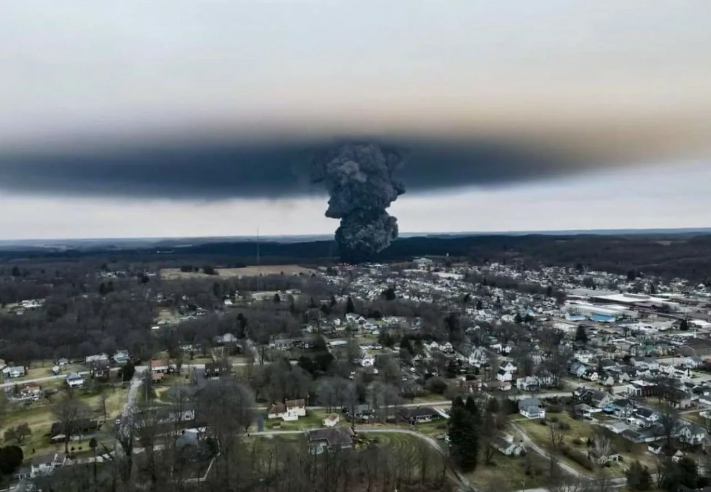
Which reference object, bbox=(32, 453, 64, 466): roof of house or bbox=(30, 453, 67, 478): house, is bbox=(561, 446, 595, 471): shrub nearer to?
bbox=(30, 453, 67, 478): house

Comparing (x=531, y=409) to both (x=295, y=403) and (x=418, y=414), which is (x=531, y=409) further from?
(x=295, y=403)

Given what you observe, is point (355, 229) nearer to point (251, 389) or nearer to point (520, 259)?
point (520, 259)

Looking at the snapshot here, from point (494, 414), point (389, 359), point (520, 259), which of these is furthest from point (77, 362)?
point (520, 259)

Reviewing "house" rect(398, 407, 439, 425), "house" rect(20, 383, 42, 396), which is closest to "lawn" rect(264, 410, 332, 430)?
"house" rect(398, 407, 439, 425)

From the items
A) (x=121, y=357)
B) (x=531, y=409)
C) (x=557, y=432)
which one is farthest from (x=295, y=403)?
(x=121, y=357)

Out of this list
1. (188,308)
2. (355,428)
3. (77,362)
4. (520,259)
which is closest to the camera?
(355,428)

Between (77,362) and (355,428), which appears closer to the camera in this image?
(355,428)
